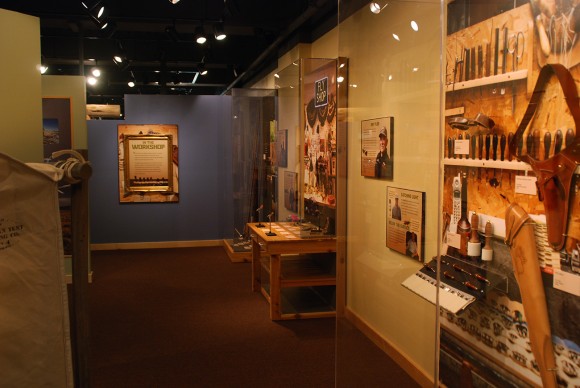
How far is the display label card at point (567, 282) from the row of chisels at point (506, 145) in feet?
1.61

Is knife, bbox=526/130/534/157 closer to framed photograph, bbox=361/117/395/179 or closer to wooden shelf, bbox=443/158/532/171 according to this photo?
wooden shelf, bbox=443/158/532/171

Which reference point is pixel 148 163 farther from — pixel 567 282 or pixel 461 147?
pixel 567 282

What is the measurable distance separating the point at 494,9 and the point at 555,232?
1.19m

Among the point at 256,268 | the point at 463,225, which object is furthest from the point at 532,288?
the point at 256,268

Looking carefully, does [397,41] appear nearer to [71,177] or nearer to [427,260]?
[427,260]

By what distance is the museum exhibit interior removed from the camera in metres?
1.85

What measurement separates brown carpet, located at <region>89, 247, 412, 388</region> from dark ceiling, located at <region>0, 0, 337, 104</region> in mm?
3217

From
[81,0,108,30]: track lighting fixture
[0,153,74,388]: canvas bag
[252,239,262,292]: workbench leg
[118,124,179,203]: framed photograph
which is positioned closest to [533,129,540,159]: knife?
[0,153,74,388]: canvas bag

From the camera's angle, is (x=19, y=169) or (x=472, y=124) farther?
(x=472, y=124)

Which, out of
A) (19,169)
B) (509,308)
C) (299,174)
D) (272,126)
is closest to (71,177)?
(19,169)

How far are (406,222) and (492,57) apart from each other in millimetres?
1100

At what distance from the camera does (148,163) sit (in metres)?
9.29

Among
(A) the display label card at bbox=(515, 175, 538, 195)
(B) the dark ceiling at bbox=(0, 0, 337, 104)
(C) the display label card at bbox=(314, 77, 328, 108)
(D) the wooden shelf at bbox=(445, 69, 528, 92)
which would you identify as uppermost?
(B) the dark ceiling at bbox=(0, 0, 337, 104)

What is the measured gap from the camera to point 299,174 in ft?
21.1
